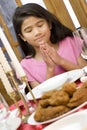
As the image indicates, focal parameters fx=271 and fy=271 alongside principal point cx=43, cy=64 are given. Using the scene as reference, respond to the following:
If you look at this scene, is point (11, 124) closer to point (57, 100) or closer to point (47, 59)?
point (57, 100)

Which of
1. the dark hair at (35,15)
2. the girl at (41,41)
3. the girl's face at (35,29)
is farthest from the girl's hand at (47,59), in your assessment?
the dark hair at (35,15)

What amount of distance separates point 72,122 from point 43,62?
1.05 meters

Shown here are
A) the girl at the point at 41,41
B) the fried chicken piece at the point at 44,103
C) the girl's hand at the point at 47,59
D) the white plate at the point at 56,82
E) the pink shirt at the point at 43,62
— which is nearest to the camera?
the fried chicken piece at the point at 44,103

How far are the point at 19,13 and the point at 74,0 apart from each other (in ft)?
5.73

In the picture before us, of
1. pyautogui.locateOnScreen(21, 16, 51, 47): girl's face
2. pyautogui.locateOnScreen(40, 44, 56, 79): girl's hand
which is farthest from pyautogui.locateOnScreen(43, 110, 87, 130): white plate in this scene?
pyautogui.locateOnScreen(21, 16, 51, 47): girl's face

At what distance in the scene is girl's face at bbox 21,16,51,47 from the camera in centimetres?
158

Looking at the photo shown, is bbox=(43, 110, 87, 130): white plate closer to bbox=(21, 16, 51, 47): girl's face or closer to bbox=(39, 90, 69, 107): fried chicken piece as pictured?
bbox=(39, 90, 69, 107): fried chicken piece

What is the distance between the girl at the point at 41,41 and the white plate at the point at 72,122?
2.22ft

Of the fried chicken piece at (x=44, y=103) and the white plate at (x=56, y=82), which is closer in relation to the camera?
the fried chicken piece at (x=44, y=103)

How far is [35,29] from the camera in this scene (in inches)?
61.9

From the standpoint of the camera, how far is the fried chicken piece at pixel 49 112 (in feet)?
2.49

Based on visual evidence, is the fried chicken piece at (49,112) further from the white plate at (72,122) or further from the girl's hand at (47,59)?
the girl's hand at (47,59)

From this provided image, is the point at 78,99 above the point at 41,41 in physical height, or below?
below

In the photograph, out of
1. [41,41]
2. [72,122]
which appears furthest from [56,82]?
[41,41]
